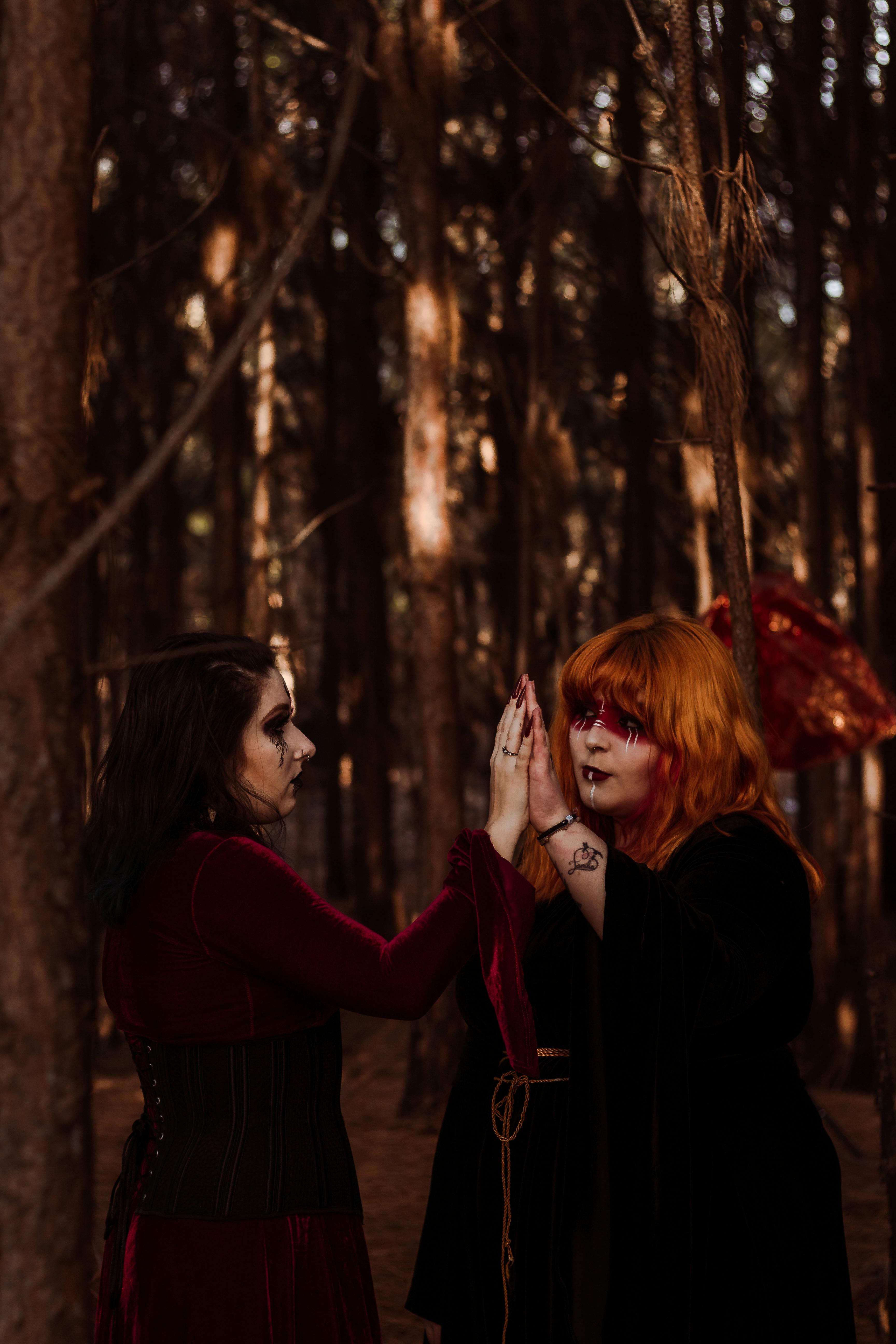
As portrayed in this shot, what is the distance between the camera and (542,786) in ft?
6.64

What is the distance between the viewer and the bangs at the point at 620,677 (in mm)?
2227

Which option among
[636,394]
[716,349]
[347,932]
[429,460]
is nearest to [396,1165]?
[429,460]

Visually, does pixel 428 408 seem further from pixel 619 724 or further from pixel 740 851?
pixel 740 851

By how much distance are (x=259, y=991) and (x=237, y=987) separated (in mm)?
35

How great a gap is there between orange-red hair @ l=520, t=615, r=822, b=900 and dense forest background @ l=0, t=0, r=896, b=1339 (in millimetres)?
877

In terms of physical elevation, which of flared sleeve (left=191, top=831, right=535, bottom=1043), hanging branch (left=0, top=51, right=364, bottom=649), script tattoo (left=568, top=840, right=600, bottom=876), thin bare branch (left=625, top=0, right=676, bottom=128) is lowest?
flared sleeve (left=191, top=831, right=535, bottom=1043)

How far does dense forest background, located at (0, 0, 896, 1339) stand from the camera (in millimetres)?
6824

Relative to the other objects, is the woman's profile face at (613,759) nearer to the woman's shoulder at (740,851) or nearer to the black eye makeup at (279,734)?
the woman's shoulder at (740,851)

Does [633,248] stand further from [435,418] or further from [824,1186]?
[824,1186]

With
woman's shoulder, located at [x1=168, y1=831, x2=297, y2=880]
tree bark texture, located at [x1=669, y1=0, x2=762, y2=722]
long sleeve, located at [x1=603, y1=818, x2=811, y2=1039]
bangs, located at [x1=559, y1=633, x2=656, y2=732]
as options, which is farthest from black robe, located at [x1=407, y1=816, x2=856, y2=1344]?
tree bark texture, located at [x1=669, y1=0, x2=762, y2=722]

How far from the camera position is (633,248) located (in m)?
10.3

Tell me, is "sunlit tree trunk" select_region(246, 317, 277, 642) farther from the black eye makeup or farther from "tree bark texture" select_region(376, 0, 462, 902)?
the black eye makeup

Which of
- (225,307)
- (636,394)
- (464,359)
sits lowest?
(225,307)

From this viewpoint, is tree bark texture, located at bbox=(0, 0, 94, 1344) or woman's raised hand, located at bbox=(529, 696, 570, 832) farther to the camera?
woman's raised hand, located at bbox=(529, 696, 570, 832)
